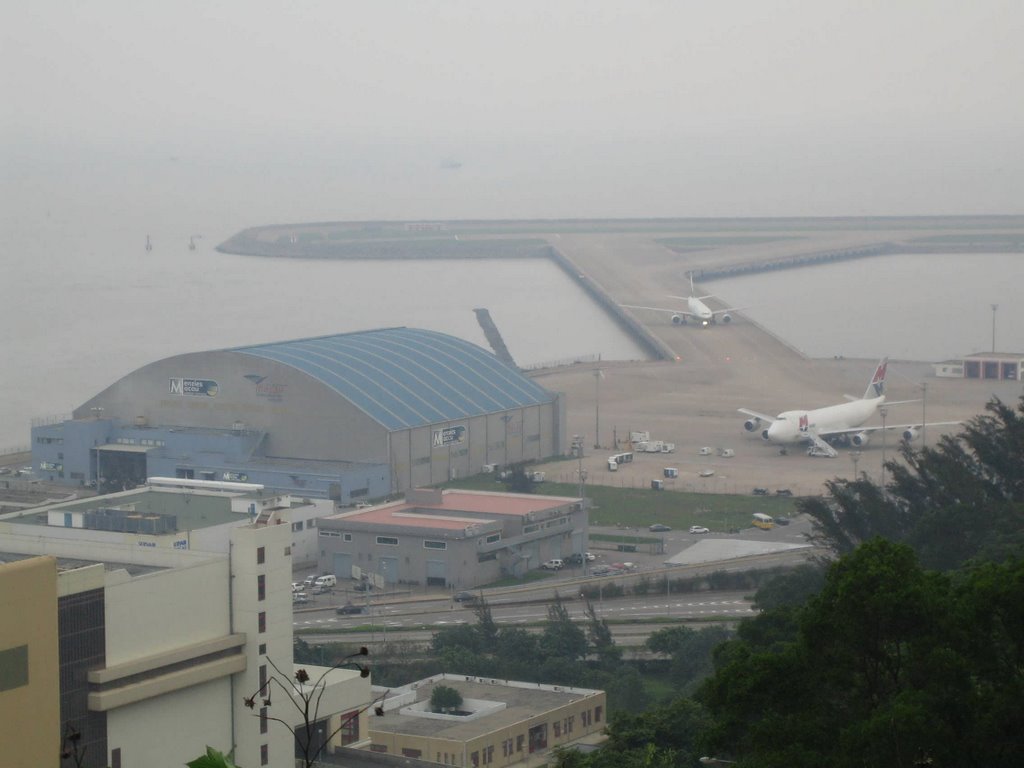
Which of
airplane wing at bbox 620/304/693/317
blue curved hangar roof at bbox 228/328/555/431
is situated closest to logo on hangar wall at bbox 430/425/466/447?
blue curved hangar roof at bbox 228/328/555/431

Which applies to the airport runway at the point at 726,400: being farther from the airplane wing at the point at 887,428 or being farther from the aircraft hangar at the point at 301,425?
the aircraft hangar at the point at 301,425

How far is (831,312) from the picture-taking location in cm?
5369

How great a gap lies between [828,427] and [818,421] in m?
Answer: 0.25

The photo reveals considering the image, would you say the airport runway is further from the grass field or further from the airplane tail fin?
the grass field

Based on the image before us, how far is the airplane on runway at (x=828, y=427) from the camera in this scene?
85.7 ft

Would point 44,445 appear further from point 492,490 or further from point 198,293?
point 198,293

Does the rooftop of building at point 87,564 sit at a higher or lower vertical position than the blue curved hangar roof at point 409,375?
lower

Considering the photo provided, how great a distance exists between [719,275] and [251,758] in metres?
53.9

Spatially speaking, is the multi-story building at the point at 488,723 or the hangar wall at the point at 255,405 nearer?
the multi-story building at the point at 488,723

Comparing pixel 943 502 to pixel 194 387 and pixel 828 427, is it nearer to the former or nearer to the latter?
pixel 828 427

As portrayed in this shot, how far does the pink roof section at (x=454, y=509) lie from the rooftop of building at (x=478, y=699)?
488cm

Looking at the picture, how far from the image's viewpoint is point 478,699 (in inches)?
522

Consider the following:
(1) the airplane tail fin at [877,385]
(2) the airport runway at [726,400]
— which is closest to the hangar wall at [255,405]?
(2) the airport runway at [726,400]

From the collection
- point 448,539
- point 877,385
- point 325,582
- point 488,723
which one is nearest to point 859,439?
point 877,385
